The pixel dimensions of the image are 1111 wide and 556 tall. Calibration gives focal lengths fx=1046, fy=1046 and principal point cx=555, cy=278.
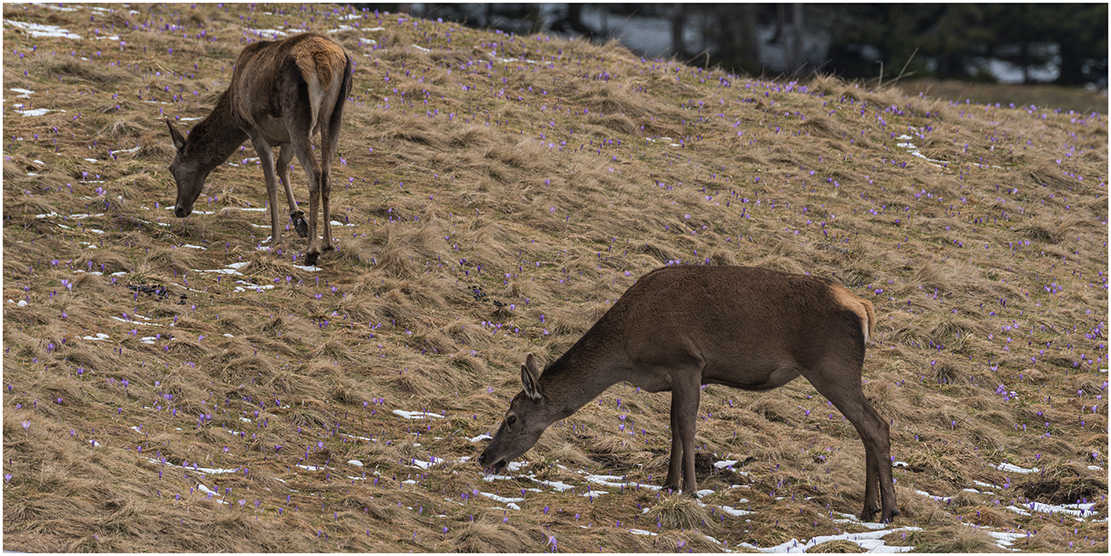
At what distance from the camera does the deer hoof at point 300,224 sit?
13.4 metres

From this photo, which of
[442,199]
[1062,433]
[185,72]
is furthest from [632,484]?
[185,72]

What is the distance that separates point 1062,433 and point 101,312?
1027 centimetres

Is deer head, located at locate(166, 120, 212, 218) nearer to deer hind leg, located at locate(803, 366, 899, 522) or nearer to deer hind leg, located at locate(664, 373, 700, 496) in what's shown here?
deer hind leg, located at locate(664, 373, 700, 496)

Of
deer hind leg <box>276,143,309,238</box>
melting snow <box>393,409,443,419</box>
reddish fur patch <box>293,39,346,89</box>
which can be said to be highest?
reddish fur patch <box>293,39,346,89</box>

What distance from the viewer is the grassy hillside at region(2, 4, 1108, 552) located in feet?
26.3

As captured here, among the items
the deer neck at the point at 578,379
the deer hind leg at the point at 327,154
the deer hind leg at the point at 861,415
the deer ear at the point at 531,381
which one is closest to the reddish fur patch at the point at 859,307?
the deer hind leg at the point at 861,415

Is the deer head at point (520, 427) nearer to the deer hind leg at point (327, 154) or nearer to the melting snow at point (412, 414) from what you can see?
the melting snow at point (412, 414)

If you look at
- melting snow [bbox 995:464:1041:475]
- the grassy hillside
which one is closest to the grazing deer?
the grassy hillside

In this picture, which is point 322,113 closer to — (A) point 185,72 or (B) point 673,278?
(B) point 673,278

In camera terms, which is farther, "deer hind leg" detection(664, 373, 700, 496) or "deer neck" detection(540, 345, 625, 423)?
"deer neck" detection(540, 345, 625, 423)

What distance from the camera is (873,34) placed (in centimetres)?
4366

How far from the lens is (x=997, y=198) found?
19.5 meters

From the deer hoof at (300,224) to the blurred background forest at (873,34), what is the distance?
2939 centimetres

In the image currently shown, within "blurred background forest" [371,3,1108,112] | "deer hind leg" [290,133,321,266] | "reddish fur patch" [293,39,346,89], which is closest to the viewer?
"reddish fur patch" [293,39,346,89]
